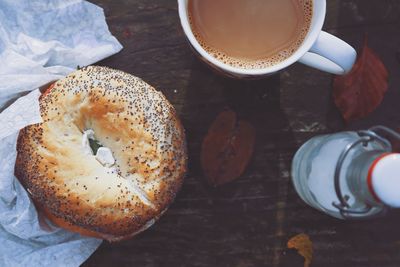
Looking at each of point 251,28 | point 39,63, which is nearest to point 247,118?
point 251,28

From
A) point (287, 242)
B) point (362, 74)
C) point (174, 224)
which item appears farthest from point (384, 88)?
point (174, 224)

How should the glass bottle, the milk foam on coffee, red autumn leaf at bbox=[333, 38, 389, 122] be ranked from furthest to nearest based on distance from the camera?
red autumn leaf at bbox=[333, 38, 389, 122] → the milk foam on coffee → the glass bottle

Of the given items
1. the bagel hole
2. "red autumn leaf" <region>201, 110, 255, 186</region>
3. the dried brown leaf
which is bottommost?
the dried brown leaf

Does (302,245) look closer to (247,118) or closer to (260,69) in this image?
(247,118)

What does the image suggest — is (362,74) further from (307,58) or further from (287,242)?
(287,242)

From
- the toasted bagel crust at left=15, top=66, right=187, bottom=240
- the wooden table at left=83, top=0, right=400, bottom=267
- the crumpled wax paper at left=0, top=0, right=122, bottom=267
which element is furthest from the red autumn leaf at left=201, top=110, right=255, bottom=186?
the crumpled wax paper at left=0, top=0, right=122, bottom=267

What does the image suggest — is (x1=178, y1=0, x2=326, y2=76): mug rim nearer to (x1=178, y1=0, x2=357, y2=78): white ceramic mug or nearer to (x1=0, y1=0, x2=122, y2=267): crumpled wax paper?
(x1=178, y1=0, x2=357, y2=78): white ceramic mug

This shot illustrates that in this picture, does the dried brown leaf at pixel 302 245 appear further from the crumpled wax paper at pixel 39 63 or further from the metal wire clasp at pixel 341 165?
the crumpled wax paper at pixel 39 63
